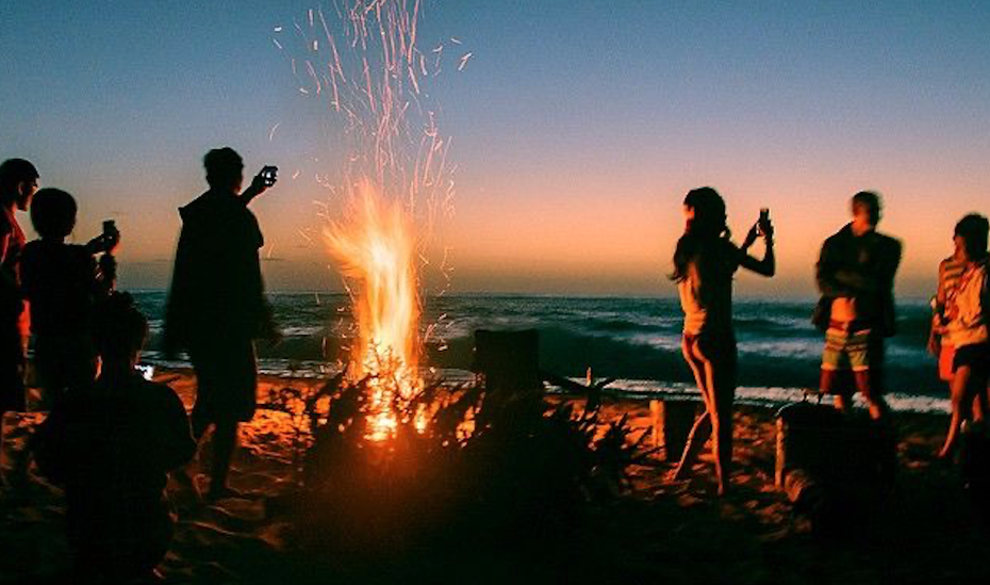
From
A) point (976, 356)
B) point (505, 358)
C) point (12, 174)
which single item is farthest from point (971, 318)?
point (12, 174)

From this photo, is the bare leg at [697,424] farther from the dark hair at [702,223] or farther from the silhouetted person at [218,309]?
the silhouetted person at [218,309]

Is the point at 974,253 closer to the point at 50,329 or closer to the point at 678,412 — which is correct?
the point at 678,412

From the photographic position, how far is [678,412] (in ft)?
23.6

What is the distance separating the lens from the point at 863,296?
6270 mm

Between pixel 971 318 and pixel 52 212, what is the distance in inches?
247

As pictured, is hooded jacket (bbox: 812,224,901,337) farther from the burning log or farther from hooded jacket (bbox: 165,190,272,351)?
hooded jacket (bbox: 165,190,272,351)

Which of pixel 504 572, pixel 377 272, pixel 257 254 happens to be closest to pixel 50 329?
pixel 257 254

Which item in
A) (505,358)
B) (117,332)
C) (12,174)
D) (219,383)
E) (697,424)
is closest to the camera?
(117,332)

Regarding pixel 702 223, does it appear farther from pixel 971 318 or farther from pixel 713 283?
pixel 971 318

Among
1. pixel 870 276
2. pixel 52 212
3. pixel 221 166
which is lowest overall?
pixel 870 276

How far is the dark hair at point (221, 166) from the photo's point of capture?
5426 mm

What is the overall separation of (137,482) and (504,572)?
180 cm

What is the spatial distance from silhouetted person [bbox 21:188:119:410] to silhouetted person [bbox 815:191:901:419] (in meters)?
5.06

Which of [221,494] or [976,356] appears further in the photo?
[976,356]
